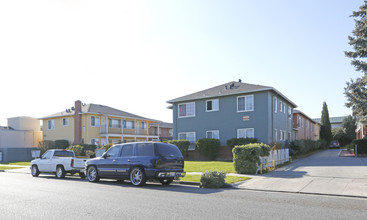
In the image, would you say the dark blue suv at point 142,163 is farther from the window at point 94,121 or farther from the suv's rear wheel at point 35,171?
the window at point 94,121

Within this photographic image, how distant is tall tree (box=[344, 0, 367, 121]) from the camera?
20.0 meters

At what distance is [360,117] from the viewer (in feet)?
80.2

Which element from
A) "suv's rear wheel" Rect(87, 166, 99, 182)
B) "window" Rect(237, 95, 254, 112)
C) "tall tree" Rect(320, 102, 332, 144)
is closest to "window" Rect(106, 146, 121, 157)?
"suv's rear wheel" Rect(87, 166, 99, 182)

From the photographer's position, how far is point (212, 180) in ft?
40.0

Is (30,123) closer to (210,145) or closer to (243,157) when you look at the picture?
(210,145)

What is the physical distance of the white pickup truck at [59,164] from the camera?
56.7 ft

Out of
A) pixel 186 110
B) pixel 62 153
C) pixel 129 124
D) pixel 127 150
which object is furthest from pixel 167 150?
pixel 129 124

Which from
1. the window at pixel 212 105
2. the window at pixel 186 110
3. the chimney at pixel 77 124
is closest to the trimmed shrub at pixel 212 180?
the window at pixel 212 105

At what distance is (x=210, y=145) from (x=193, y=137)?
3.40m

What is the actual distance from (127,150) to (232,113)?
599 inches

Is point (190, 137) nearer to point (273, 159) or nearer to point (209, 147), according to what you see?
point (209, 147)

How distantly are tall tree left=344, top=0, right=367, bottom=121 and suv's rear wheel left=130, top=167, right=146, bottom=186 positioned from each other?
15762 mm

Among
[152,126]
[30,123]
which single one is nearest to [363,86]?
[152,126]

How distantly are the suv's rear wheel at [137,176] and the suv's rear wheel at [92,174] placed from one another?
7.84 ft
